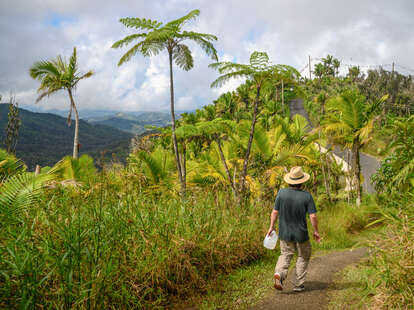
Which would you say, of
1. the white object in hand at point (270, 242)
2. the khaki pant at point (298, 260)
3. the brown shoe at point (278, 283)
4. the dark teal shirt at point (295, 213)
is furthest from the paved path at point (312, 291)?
the dark teal shirt at point (295, 213)

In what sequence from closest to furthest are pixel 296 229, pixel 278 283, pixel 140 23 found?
pixel 278 283
pixel 296 229
pixel 140 23

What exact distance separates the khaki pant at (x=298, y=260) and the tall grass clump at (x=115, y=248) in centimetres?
91

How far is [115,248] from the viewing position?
3223 mm

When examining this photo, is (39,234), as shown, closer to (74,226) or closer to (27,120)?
(74,226)

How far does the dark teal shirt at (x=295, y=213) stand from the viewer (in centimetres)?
389

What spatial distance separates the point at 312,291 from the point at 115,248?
2548 mm

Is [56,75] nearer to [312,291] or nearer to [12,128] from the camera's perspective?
[12,128]

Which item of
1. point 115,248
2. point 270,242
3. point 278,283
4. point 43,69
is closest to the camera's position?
point 115,248

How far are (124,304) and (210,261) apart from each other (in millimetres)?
1542

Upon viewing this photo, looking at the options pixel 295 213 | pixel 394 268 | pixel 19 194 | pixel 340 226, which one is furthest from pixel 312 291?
pixel 340 226

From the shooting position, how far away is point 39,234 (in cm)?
299

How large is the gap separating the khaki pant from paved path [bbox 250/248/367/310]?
0.20 m

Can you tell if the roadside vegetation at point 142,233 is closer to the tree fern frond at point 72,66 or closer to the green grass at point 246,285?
the green grass at point 246,285

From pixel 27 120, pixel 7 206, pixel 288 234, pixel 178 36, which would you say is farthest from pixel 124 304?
pixel 27 120
